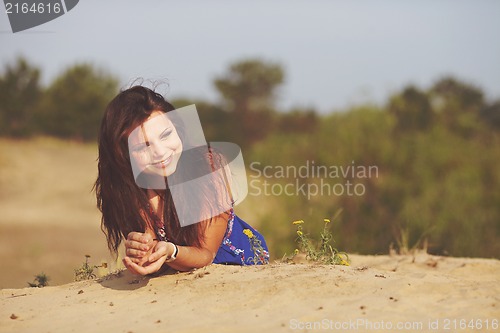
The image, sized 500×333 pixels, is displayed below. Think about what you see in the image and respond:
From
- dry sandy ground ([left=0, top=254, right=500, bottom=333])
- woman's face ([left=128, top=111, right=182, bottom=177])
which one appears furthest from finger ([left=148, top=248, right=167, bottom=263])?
woman's face ([left=128, top=111, right=182, bottom=177])

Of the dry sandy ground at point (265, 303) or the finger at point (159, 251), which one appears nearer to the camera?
the dry sandy ground at point (265, 303)

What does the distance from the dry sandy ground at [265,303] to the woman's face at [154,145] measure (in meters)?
0.64

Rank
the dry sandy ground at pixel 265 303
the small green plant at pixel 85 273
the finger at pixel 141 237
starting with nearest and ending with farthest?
the dry sandy ground at pixel 265 303
the finger at pixel 141 237
the small green plant at pixel 85 273

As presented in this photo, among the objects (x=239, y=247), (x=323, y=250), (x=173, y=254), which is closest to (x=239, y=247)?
(x=239, y=247)

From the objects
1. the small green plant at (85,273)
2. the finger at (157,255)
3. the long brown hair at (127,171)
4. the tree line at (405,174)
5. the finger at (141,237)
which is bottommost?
the tree line at (405,174)

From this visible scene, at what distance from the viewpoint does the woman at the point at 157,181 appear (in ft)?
13.1

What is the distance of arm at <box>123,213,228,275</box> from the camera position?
12.3 ft

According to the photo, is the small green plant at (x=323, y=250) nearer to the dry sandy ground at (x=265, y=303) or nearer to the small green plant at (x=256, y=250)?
the small green plant at (x=256, y=250)

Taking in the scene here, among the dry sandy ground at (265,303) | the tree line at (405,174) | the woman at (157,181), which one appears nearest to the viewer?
the dry sandy ground at (265,303)

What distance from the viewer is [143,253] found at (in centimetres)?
375

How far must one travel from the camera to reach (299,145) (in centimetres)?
1844

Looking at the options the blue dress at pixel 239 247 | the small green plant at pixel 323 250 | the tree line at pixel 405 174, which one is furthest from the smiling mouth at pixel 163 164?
the tree line at pixel 405 174

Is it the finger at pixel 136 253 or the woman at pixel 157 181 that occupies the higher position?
the woman at pixel 157 181

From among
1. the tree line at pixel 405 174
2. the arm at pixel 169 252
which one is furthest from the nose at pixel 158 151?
the tree line at pixel 405 174
